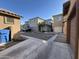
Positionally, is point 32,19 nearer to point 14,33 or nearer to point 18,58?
point 14,33

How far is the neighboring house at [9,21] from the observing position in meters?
7.72

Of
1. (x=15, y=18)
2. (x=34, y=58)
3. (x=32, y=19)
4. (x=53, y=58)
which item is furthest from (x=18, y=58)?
(x=32, y=19)

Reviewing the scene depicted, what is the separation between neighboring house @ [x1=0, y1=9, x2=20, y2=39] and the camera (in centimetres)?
772

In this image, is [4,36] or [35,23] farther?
[35,23]

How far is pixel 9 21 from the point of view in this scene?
338 inches

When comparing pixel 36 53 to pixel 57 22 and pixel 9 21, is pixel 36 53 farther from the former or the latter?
pixel 57 22

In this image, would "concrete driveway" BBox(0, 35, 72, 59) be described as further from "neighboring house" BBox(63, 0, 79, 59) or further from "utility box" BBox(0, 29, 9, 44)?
"utility box" BBox(0, 29, 9, 44)

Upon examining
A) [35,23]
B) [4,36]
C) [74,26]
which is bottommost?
[4,36]

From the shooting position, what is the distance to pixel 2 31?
758cm

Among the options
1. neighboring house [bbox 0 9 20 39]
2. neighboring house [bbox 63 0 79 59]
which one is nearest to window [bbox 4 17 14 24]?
neighboring house [bbox 0 9 20 39]

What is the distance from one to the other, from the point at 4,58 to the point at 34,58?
136 centimetres

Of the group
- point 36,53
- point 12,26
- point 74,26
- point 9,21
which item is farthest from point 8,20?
point 74,26

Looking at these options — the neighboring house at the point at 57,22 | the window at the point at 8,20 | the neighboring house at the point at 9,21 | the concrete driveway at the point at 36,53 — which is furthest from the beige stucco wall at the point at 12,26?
the neighboring house at the point at 57,22

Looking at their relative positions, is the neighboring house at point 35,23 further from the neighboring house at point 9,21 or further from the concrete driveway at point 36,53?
the concrete driveway at point 36,53
